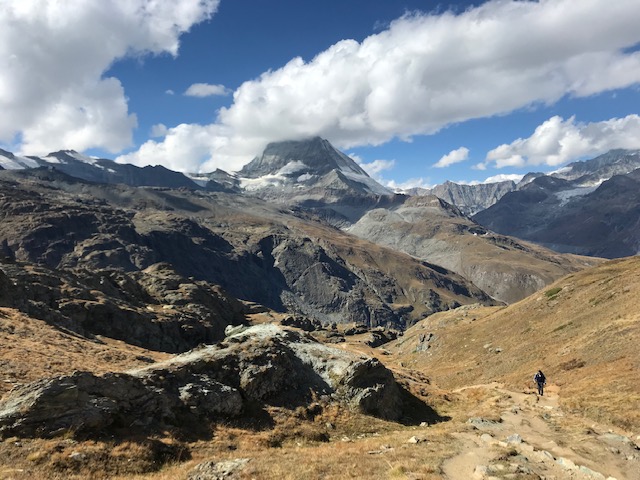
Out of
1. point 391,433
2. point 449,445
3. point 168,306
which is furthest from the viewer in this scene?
point 168,306

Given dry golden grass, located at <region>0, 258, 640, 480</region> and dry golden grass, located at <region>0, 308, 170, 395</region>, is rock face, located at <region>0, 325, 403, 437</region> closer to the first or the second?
dry golden grass, located at <region>0, 258, 640, 480</region>

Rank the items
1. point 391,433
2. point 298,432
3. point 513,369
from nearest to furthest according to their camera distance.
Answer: point 298,432 < point 391,433 < point 513,369

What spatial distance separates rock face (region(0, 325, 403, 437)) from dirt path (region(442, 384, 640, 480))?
8047 mm

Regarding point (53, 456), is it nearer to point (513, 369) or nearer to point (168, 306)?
point (513, 369)

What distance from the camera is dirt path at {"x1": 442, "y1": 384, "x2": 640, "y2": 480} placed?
18.5 m

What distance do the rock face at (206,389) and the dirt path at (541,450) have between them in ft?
26.4

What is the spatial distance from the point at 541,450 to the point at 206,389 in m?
18.9

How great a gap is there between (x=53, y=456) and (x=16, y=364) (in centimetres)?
1646

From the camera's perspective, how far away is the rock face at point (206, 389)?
20.0 meters

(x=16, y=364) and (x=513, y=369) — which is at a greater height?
(x=16, y=364)

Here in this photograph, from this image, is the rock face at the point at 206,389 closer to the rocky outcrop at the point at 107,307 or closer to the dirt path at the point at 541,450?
the dirt path at the point at 541,450

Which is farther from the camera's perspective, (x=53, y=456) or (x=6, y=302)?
(x=6, y=302)

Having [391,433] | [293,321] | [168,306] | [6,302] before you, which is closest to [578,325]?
[391,433]

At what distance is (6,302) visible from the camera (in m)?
58.4
